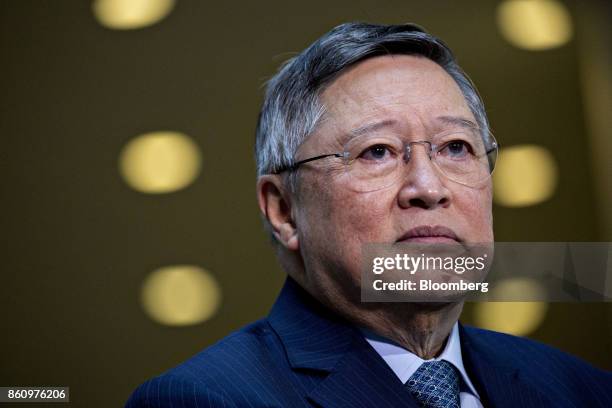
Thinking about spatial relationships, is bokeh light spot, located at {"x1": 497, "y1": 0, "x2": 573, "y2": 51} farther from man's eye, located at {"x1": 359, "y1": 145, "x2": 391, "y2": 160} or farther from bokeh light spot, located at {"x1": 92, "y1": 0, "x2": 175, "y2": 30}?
man's eye, located at {"x1": 359, "y1": 145, "x2": 391, "y2": 160}

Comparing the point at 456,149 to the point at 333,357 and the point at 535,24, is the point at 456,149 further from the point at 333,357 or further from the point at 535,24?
the point at 535,24

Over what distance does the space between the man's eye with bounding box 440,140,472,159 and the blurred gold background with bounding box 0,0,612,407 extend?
88 centimetres

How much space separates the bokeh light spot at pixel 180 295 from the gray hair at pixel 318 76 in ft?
2.31

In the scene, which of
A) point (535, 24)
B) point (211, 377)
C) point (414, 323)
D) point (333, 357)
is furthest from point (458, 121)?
point (535, 24)

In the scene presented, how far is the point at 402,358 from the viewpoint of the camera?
50.5 inches

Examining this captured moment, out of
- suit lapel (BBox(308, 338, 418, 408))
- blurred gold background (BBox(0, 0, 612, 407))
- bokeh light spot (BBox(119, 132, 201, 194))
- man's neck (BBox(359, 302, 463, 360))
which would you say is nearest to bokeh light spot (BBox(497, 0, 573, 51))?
blurred gold background (BBox(0, 0, 612, 407))

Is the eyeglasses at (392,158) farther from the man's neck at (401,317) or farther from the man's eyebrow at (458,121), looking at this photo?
the man's neck at (401,317)

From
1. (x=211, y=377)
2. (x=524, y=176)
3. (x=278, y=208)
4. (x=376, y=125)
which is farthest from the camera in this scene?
(x=524, y=176)

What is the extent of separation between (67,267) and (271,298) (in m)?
0.55

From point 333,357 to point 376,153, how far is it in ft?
1.12

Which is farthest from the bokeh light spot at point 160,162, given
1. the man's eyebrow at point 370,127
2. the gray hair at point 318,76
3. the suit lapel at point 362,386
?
the suit lapel at point 362,386

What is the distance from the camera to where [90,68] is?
2109 mm

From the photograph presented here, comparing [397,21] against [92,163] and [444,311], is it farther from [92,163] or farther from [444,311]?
[444,311]

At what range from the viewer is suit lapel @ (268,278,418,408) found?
1.20m
